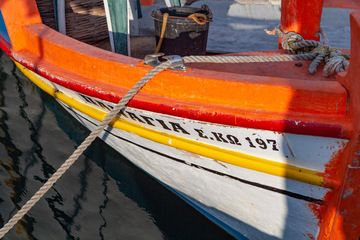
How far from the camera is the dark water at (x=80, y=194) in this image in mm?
4496

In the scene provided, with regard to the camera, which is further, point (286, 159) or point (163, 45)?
point (163, 45)

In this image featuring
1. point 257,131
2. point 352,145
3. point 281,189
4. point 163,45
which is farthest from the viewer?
point 163,45

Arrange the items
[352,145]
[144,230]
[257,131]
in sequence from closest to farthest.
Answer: [352,145], [257,131], [144,230]

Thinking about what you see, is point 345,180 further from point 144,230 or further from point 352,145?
point 144,230

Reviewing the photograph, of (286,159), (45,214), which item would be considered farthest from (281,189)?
(45,214)

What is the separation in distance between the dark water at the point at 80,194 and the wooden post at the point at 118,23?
128 cm

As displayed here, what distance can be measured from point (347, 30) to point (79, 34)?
10.5 feet

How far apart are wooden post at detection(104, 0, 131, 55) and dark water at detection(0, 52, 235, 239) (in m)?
1.28

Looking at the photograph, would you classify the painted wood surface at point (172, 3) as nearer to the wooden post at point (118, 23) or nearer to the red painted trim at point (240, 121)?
the wooden post at point (118, 23)

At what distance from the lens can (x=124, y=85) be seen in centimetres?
380

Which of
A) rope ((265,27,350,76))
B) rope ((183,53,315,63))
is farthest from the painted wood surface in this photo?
rope ((183,53,315,63))

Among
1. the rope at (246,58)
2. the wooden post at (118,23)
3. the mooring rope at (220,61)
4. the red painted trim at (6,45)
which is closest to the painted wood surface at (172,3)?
the wooden post at (118,23)

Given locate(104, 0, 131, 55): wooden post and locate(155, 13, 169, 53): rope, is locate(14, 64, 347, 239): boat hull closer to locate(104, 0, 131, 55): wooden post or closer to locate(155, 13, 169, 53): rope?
locate(104, 0, 131, 55): wooden post

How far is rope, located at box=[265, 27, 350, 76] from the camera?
3662 millimetres
